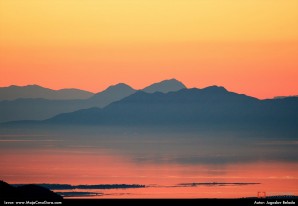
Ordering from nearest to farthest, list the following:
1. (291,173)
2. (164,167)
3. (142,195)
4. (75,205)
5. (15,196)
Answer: (75,205) → (15,196) → (142,195) → (291,173) → (164,167)

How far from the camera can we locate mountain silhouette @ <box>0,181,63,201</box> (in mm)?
39188

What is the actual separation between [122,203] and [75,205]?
178 centimetres

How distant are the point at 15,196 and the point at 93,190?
30.5 m

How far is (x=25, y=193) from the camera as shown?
137 ft

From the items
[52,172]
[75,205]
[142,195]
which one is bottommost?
[75,205]

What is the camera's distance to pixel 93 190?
69938mm

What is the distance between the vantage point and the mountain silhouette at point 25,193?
39188 millimetres

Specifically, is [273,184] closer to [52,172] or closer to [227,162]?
[52,172]

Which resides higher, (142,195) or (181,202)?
(142,195)

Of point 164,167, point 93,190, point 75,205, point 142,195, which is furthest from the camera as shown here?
point 164,167

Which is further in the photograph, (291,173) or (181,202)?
(291,173)

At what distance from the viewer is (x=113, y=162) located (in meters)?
113

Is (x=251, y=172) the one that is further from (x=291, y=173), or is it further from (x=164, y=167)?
(x=164, y=167)

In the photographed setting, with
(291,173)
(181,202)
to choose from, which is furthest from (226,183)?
(181,202)
